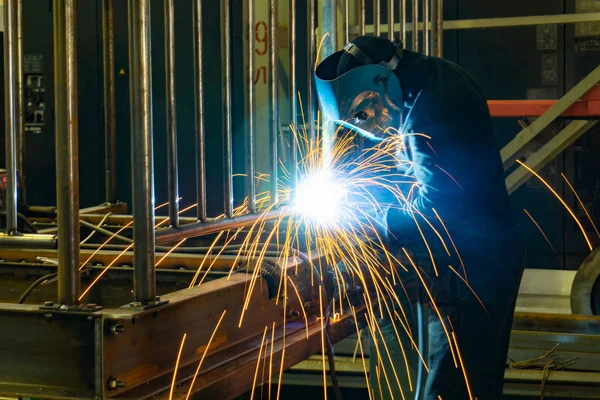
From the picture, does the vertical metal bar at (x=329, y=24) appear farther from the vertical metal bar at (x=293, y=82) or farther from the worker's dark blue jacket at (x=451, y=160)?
the worker's dark blue jacket at (x=451, y=160)

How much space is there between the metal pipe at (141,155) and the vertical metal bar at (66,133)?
140mm

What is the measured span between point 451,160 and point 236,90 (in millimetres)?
Result: 4002

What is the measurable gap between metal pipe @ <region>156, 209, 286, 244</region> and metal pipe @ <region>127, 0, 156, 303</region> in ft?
0.72

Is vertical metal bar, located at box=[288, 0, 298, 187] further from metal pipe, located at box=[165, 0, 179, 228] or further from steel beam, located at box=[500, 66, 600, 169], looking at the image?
steel beam, located at box=[500, 66, 600, 169]

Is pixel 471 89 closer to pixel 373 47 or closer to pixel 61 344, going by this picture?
pixel 373 47

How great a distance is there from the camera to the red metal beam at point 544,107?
4.68 meters

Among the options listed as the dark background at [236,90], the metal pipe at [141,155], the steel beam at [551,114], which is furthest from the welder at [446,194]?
the dark background at [236,90]

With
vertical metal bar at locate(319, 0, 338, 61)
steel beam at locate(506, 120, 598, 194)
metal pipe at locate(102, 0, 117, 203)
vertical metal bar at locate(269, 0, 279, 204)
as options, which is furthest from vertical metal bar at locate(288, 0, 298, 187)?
steel beam at locate(506, 120, 598, 194)

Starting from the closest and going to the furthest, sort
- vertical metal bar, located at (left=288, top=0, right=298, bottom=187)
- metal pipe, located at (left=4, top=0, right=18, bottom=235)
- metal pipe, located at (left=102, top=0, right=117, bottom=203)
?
metal pipe, located at (left=4, top=0, right=18, bottom=235), vertical metal bar, located at (left=288, top=0, right=298, bottom=187), metal pipe, located at (left=102, top=0, right=117, bottom=203)

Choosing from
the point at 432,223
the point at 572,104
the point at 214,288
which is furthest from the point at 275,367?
the point at 572,104

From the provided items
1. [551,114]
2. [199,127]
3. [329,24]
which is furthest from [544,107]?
[199,127]

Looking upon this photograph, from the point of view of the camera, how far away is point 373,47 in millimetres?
2713

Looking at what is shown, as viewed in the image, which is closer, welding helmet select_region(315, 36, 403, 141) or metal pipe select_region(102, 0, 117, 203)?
welding helmet select_region(315, 36, 403, 141)

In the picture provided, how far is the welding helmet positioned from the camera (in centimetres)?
268
